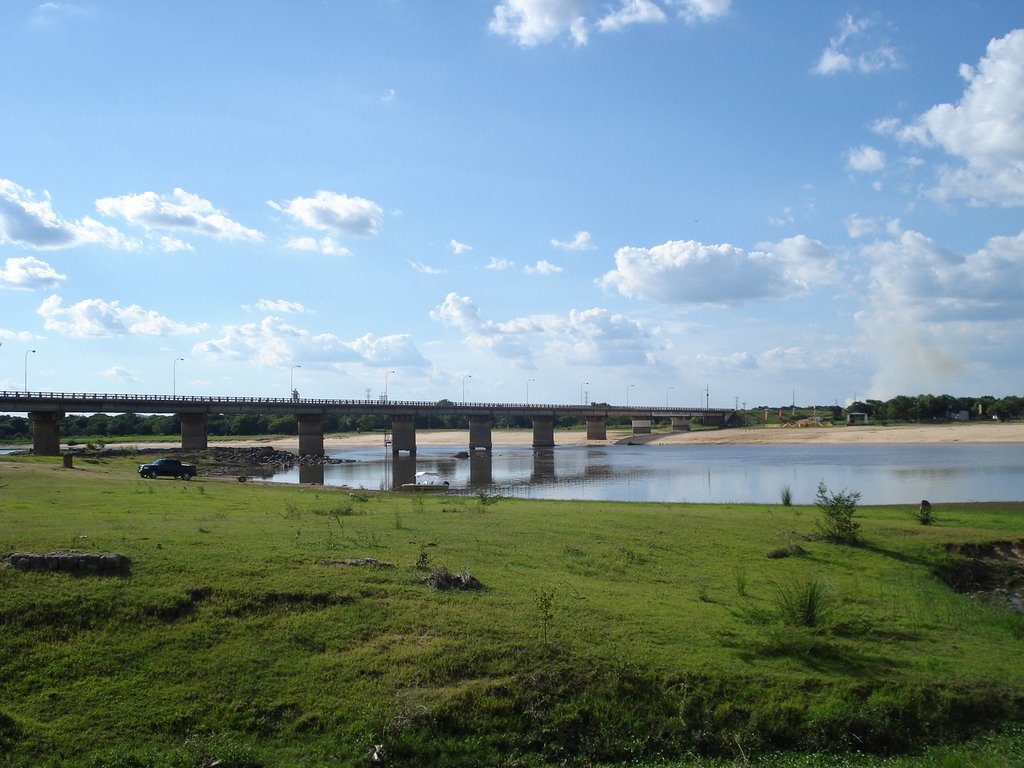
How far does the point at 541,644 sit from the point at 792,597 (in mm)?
5566

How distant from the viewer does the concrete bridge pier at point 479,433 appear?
133m

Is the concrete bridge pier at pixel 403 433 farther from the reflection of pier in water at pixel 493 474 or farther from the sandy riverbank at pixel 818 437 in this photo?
the reflection of pier in water at pixel 493 474

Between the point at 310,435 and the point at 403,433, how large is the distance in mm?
17861

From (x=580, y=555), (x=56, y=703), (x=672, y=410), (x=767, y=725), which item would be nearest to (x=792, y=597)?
(x=767, y=725)

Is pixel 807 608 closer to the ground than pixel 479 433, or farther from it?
farther from it

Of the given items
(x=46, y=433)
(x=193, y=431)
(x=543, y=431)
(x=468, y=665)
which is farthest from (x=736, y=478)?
(x=543, y=431)

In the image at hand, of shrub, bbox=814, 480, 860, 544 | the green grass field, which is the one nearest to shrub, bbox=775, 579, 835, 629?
the green grass field

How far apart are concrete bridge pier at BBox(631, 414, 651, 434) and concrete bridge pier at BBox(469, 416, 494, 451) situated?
52482 millimetres

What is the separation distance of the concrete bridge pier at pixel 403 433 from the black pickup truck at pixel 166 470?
6919 centimetres

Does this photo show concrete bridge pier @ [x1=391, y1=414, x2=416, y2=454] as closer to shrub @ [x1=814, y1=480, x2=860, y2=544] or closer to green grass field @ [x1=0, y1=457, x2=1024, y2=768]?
shrub @ [x1=814, y1=480, x2=860, y2=544]

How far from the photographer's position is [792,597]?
13.8m

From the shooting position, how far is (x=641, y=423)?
179m

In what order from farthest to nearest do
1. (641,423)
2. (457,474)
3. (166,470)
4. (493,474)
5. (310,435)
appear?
(641,423) < (310,435) < (457,474) < (493,474) < (166,470)

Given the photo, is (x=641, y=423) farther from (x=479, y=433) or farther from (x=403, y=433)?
(x=403, y=433)
